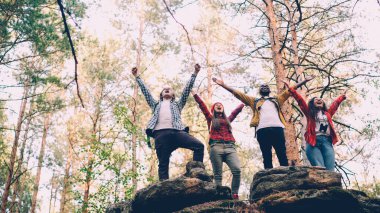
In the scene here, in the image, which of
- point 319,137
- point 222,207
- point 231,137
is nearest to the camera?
point 222,207

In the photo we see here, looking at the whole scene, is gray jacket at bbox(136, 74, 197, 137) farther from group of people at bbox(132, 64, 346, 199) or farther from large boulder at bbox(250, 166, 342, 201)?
large boulder at bbox(250, 166, 342, 201)

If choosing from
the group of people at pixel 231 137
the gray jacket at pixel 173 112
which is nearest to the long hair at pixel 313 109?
the group of people at pixel 231 137

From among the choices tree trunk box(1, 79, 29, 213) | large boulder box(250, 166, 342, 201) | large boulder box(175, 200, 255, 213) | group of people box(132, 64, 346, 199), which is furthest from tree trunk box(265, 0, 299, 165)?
tree trunk box(1, 79, 29, 213)

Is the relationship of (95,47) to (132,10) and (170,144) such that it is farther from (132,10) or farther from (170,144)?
(170,144)

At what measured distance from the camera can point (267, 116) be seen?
5.16 m

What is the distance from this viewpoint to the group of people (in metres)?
5.04

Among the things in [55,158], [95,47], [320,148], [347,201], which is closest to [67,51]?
[95,47]

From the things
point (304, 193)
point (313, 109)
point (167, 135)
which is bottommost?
point (304, 193)

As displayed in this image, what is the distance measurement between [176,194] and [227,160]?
100 centimetres

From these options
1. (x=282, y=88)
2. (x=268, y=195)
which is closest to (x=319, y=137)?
(x=268, y=195)

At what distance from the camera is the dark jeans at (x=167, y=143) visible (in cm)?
499

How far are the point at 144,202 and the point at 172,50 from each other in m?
12.3

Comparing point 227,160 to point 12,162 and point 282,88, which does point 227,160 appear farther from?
point 12,162

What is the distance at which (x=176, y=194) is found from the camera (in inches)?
194
